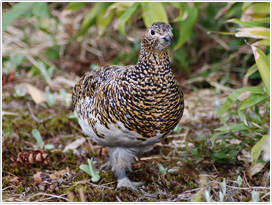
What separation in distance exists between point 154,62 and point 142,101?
0.86 ft

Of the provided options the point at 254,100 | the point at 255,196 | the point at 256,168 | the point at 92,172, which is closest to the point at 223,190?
the point at 255,196

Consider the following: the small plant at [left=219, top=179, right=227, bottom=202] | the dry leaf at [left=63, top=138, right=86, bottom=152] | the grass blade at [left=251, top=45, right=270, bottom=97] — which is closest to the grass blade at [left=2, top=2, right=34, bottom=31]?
the dry leaf at [left=63, top=138, right=86, bottom=152]

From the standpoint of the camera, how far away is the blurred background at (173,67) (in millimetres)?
3035

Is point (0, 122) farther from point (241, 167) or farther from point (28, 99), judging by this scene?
point (241, 167)

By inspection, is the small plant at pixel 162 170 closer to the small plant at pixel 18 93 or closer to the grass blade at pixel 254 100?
the grass blade at pixel 254 100

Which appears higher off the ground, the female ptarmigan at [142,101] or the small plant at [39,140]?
the female ptarmigan at [142,101]

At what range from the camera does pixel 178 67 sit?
16.2 feet

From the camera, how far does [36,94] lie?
4.32 meters

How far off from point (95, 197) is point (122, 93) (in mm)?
800

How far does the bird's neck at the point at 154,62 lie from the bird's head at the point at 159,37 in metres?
0.03

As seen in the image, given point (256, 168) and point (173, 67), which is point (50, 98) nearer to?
point (173, 67)

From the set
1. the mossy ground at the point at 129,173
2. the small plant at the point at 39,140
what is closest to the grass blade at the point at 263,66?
the mossy ground at the point at 129,173

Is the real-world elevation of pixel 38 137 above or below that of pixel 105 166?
above

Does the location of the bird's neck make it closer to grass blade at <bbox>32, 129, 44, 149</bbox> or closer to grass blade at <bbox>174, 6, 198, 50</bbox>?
grass blade at <bbox>32, 129, 44, 149</bbox>
